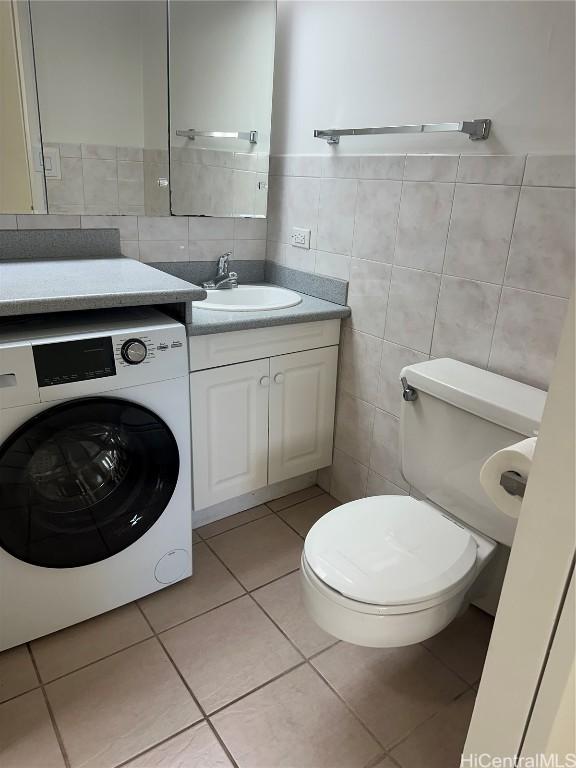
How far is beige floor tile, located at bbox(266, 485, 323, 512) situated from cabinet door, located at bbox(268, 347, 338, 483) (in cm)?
18

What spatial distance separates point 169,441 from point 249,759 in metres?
0.84

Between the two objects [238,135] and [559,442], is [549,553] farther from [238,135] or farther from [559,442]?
[238,135]

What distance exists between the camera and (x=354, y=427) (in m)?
2.13

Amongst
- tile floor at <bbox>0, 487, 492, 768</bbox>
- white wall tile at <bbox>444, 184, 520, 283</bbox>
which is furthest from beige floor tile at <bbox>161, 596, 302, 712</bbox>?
white wall tile at <bbox>444, 184, 520, 283</bbox>

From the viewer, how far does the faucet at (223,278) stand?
87.7 inches

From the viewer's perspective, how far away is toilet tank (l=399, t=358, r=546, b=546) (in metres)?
1.35

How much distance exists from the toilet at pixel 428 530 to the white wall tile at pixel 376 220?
1.53 ft

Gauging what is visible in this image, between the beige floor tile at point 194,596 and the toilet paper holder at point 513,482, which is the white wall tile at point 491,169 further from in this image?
the beige floor tile at point 194,596

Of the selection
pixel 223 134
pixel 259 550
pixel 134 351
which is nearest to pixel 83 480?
pixel 134 351

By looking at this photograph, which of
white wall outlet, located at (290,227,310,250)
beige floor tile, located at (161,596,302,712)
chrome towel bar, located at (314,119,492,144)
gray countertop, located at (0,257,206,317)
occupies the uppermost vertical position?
chrome towel bar, located at (314,119,492,144)

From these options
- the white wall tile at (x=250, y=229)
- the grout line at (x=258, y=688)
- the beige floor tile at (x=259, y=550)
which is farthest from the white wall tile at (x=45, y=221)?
the grout line at (x=258, y=688)

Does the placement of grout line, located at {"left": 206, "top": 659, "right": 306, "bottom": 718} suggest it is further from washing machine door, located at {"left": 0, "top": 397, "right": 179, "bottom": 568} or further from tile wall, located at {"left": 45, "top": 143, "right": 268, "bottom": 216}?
tile wall, located at {"left": 45, "top": 143, "right": 268, "bottom": 216}

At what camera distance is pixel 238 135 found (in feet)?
7.26

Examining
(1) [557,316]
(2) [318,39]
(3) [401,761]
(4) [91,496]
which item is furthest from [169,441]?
(2) [318,39]
